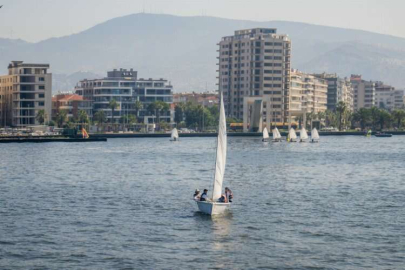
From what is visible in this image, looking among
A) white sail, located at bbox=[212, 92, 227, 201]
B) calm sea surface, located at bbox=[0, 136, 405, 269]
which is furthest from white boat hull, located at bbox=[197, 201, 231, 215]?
white sail, located at bbox=[212, 92, 227, 201]

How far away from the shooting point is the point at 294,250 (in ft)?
189

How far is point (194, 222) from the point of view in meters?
69.4

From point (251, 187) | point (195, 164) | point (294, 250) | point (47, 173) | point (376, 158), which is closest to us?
point (294, 250)

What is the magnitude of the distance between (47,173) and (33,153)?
64316mm

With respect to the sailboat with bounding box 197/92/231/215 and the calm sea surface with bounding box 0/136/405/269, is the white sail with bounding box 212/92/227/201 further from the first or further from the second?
the calm sea surface with bounding box 0/136/405/269

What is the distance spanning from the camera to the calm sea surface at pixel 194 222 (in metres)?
54.6

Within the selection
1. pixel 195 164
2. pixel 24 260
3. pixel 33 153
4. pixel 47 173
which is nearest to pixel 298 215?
pixel 24 260

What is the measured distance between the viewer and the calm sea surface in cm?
5462

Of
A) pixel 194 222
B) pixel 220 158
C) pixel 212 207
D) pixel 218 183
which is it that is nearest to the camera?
pixel 194 222

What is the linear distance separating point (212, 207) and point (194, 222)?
344cm

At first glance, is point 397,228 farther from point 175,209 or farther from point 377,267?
point 175,209

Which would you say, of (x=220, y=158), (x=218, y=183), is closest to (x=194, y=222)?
(x=218, y=183)

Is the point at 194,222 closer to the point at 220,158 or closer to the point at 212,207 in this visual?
the point at 212,207

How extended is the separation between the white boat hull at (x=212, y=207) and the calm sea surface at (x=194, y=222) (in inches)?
39.9
